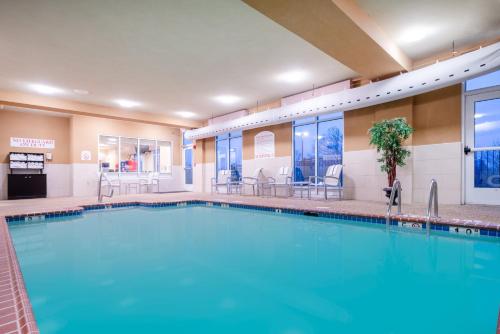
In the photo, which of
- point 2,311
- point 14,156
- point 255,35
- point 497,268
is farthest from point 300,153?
point 14,156

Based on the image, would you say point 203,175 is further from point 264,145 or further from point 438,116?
point 438,116

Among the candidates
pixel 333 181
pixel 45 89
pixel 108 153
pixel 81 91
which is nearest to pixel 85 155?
pixel 108 153

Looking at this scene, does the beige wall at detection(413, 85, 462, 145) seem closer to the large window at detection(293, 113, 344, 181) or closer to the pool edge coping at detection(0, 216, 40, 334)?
the large window at detection(293, 113, 344, 181)

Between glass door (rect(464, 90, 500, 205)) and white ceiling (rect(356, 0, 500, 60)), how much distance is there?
1.04 m

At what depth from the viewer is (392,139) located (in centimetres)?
488

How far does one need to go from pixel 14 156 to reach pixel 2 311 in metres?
9.05

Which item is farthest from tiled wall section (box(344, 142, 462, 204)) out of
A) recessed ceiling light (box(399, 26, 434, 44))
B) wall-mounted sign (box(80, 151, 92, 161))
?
wall-mounted sign (box(80, 151, 92, 161))

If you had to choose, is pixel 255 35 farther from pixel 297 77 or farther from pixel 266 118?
pixel 266 118

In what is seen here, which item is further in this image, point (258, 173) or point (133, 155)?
point (133, 155)

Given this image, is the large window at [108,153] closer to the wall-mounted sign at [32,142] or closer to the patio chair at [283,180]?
the wall-mounted sign at [32,142]

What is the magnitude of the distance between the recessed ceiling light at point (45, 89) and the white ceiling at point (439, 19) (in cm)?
665

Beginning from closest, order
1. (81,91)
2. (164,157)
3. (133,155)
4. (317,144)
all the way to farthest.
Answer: (81,91), (317,144), (133,155), (164,157)

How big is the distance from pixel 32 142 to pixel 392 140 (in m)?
10.2

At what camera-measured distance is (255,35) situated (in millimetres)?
4109
